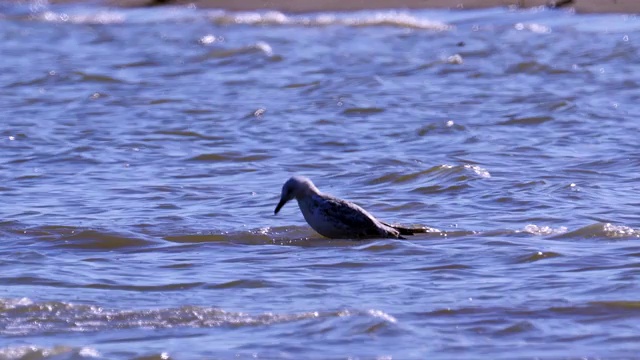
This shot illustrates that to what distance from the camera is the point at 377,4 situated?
20.8 metres

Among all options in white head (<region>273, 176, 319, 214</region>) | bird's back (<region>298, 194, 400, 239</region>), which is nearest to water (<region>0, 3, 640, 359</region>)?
bird's back (<region>298, 194, 400, 239</region>)

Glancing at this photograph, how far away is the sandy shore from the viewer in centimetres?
1892

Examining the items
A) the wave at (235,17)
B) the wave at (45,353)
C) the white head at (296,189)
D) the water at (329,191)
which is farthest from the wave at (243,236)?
the wave at (235,17)

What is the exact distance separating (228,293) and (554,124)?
5961 millimetres

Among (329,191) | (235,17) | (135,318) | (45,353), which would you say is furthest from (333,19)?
(45,353)

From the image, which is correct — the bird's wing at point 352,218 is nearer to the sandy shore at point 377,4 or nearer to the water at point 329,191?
the water at point 329,191

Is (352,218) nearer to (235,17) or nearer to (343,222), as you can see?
(343,222)

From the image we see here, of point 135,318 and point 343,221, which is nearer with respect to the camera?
point 135,318

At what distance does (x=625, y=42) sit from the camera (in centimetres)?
1659

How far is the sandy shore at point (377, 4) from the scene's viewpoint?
18922 millimetres

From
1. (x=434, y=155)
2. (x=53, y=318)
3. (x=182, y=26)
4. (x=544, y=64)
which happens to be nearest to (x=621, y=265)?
(x=53, y=318)

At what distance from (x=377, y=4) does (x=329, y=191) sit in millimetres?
11826

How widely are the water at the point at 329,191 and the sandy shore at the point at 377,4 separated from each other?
17.2 inches

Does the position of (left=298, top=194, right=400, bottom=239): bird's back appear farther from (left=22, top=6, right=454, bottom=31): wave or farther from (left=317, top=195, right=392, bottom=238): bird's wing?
(left=22, top=6, right=454, bottom=31): wave
